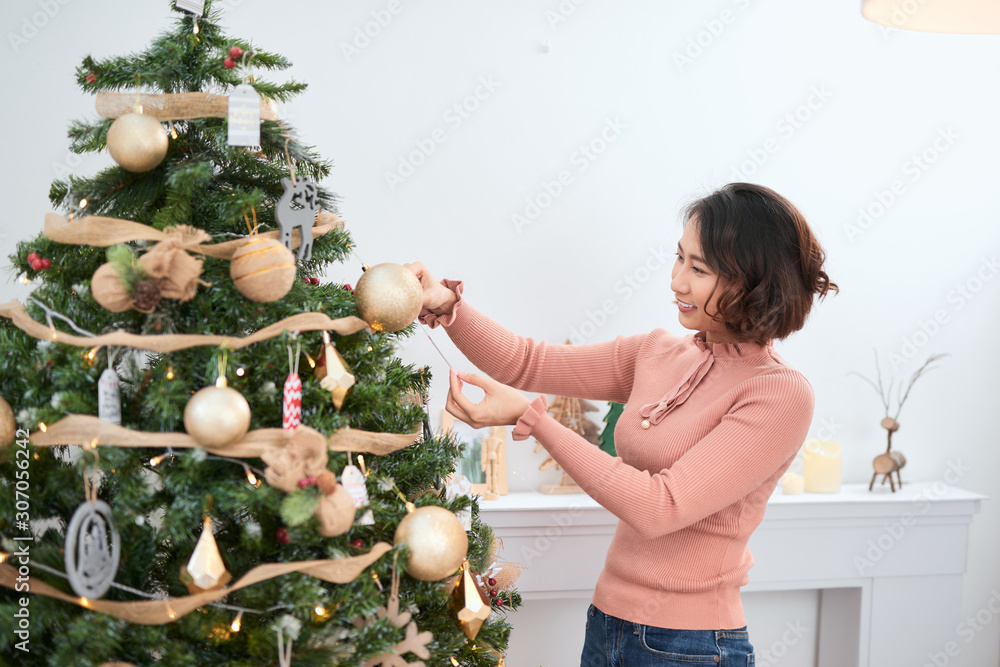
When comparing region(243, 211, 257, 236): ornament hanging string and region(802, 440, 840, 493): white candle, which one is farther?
region(802, 440, 840, 493): white candle

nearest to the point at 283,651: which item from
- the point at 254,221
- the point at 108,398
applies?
the point at 108,398

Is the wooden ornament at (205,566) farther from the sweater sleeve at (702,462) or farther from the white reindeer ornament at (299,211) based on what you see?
the sweater sleeve at (702,462)

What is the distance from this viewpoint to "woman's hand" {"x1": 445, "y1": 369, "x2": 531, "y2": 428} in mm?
1160

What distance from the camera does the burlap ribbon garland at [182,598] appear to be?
744mm

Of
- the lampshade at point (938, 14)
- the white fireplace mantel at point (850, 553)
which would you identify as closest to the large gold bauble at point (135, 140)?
the lampshade at point (938, 14)

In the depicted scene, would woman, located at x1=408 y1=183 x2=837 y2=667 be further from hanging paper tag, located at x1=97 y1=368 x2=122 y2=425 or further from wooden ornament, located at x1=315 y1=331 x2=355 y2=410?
hanging paper tag, located at x1=97 y1=368 x2=122 y2=425

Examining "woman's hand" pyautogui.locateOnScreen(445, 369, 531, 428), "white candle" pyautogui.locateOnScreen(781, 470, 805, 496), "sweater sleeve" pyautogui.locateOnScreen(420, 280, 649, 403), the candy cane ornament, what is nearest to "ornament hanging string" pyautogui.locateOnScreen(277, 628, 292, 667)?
the candy cane ornament

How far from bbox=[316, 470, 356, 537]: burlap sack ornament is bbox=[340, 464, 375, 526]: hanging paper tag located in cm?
3

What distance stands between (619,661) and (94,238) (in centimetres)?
102

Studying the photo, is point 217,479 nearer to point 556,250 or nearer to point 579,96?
point 556,250

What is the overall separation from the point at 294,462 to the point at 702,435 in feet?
2.33

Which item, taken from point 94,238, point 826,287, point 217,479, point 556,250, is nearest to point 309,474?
point 217,479

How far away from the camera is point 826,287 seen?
127 centimetres

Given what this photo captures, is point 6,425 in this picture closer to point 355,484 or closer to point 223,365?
point 223,365
